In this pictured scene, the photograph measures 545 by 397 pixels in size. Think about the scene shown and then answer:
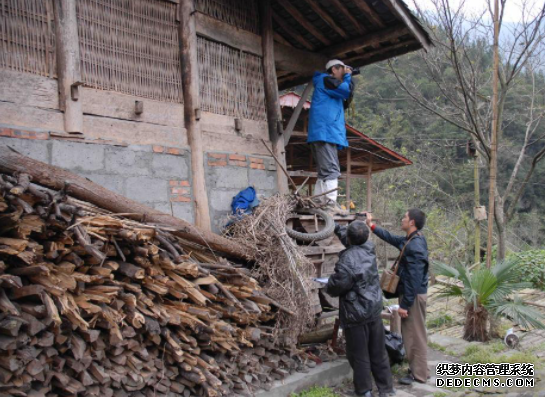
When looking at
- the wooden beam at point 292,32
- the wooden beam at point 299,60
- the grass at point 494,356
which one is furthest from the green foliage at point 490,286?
the wooden beam at point 292,32

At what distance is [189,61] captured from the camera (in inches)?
232

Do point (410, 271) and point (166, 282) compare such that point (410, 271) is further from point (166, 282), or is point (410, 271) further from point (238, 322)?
point (166, 282)

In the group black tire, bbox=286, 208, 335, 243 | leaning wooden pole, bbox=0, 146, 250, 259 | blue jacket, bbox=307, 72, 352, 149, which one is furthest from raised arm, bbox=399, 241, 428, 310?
blue jacket, bbox=307, 72, 352, 149

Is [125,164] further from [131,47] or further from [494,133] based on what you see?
[494,133]

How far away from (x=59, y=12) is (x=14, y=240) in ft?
9.02

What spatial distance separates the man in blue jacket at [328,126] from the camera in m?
6.77

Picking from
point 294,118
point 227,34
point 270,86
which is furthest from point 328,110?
point 227,34

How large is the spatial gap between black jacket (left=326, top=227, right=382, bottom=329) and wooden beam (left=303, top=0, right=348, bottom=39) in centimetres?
379

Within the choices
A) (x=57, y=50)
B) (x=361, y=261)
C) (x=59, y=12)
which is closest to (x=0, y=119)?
(x=57, y=50)

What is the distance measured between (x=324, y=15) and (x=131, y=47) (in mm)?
2981

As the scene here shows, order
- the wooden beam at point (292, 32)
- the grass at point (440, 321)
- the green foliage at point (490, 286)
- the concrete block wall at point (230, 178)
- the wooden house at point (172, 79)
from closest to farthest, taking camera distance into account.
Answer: the wooden house at point (172, 79) < the concrete block wall at point (230, 178) < the wooden beam at point (292, 32) < the green foliage at point (490, 286) < the grass at point (440, 321)

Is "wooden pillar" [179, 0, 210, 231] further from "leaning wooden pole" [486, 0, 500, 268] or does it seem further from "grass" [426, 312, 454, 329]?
"grass" [426, 312, 454, 329]

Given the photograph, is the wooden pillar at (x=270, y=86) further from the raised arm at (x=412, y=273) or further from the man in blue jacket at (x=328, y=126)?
the raised arm at (x=412, y=273)

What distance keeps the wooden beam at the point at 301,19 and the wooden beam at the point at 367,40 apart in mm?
215
